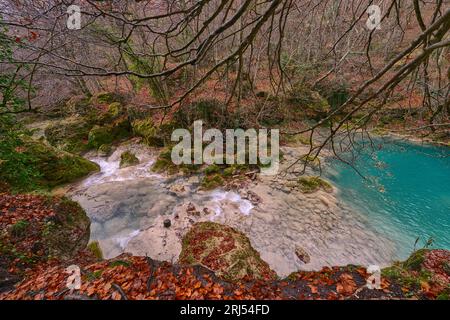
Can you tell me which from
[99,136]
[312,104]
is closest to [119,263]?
[99,136]

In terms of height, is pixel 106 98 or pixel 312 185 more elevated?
pixel 106 98

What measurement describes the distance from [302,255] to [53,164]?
8.32 metres

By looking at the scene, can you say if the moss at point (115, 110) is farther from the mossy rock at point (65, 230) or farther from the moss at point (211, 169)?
the mossy rock at point (65, 230)

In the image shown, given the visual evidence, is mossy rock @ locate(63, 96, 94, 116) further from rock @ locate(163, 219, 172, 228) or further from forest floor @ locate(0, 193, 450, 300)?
forest floor @ locate(0, 193, 450, 300)

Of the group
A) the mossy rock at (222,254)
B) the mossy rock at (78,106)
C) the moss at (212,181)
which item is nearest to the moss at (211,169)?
the moss at (212,181)

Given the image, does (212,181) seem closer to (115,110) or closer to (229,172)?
(229,172)

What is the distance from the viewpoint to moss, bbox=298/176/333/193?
25.3 ft

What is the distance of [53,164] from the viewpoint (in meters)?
7.61

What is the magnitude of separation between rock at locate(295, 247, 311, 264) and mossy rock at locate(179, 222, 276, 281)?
1485 millimetres

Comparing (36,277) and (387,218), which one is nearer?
(36,277)
